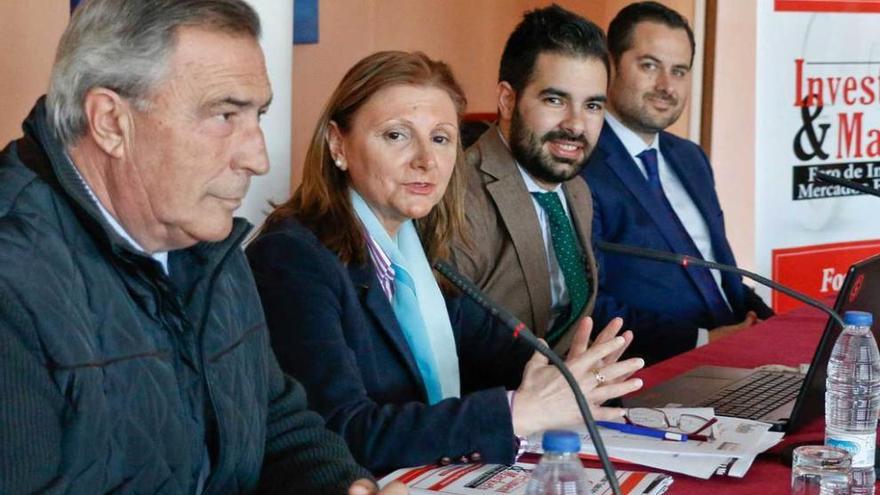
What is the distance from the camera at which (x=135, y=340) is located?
5.04 ft

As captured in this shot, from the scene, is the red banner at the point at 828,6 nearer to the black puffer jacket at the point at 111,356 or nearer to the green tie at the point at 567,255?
the green tie at the point at 567,255

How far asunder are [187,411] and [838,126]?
3.99 metres

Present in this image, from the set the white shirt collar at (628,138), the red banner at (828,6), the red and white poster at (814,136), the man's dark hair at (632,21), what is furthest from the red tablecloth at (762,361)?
the red banner at (828,6)

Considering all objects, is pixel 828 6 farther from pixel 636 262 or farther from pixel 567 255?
pixel 567 255

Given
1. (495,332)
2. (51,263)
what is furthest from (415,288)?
(51,263)

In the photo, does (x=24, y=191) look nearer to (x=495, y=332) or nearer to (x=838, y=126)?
(x=495, y=332)

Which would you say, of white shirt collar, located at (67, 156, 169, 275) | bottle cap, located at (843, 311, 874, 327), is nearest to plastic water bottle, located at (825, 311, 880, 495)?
bottle cap, located at (843, 311, 874, 327)

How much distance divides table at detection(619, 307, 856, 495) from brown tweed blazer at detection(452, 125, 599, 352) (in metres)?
0.33

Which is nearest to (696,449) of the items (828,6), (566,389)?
(566,389)

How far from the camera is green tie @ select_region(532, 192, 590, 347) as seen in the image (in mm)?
3031

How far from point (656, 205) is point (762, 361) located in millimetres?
918

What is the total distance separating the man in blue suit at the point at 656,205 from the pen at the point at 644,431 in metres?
1.21

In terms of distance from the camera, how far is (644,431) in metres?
2.00

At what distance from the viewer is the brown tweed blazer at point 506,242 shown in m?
2.91
